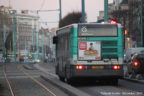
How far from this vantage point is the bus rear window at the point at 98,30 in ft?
76.0

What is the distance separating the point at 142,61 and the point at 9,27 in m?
166

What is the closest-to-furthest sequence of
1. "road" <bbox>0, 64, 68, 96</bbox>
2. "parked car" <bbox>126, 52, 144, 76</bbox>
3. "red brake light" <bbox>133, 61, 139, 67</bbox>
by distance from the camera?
"road" <bbox>0, 64, 68, 96</bbox>
"parked car" <bbox>126, 52, 144, 76</bbox>
"red brake light" <bbox>133, 61, 139, 67</bbox>

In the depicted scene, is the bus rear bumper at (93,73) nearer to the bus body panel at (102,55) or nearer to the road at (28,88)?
the bus body panel at (102,55)

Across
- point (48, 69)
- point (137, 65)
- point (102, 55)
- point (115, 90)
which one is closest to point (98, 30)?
point (102, 55)

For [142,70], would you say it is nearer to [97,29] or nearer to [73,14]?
[97,29]

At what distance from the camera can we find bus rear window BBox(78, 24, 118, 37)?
76.0 feet

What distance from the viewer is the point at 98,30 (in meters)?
23.2

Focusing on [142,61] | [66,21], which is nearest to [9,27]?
[66,21]

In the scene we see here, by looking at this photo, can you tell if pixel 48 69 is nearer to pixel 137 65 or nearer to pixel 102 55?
pixel 137 65

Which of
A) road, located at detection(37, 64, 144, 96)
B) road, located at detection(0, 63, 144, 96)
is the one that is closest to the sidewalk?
road, located at detection(0, 63, 144, 96)

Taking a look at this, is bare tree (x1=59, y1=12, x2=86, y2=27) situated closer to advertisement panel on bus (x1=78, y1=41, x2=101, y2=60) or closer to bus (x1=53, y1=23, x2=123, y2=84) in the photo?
bus (x1=53, y1=23, x2=123, y2=84)

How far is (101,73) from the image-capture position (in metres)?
22.7

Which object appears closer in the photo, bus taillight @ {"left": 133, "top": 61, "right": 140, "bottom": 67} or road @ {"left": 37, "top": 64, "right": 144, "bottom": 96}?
road @ {"left": 37, "top": 64, "right": 144, "bottom": 96}

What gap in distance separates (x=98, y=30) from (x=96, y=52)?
1.09 metres
